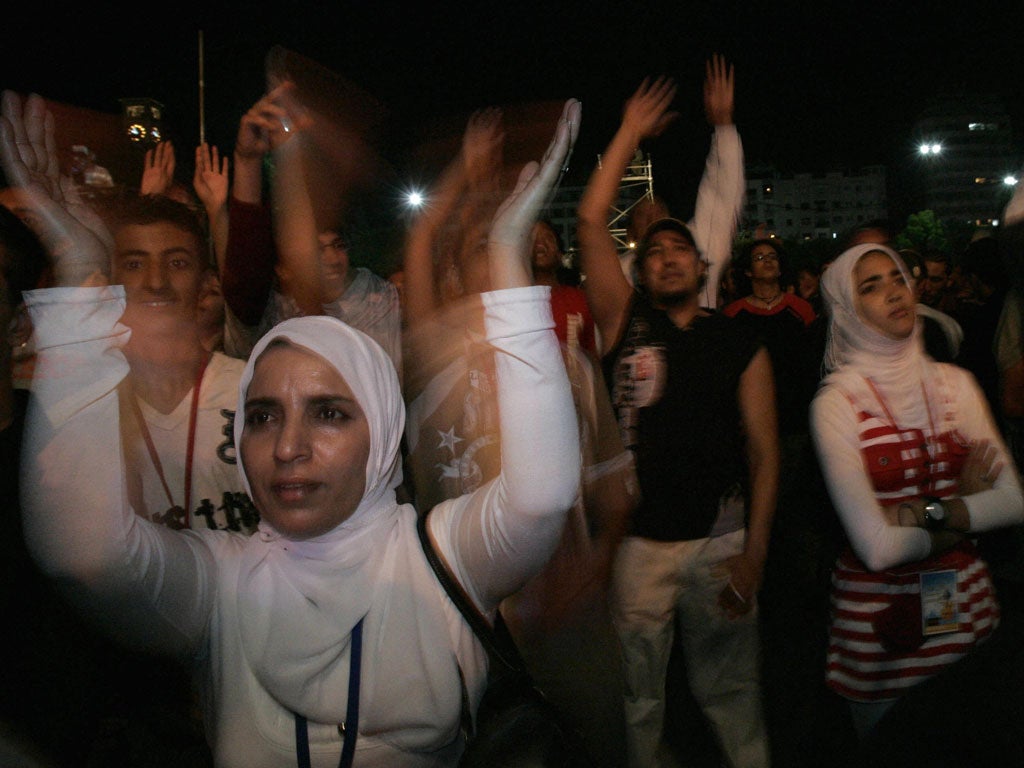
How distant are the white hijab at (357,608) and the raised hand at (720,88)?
9.27ft

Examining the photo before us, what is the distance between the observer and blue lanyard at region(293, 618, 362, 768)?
1506 mm

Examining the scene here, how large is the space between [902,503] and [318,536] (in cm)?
187

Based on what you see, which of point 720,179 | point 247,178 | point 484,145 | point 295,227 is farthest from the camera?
point 720,179

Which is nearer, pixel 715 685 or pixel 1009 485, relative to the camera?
pixel 1009 485

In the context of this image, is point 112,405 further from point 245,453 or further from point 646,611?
point 646,611

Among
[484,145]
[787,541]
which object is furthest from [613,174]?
[787,541]

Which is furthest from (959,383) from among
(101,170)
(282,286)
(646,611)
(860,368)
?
(101,170)

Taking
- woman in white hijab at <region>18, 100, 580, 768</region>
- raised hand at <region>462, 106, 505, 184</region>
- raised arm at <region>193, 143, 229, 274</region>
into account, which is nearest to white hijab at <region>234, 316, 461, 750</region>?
woman in white hijab at <region>18, 100, 580, 768</region>

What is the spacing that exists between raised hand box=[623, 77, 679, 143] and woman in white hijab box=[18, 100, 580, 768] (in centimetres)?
130

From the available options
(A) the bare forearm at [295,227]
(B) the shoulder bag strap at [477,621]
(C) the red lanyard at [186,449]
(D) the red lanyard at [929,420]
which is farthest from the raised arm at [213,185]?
(D) the red lanyard at [929,420]

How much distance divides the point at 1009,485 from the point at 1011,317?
6.13ft

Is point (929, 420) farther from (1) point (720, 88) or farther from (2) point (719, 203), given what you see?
(1) point (720, 88)

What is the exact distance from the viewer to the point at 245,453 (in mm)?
1680

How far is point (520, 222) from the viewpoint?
1536 millimetres
